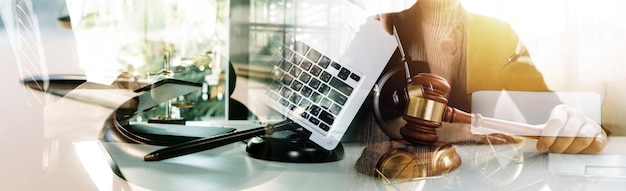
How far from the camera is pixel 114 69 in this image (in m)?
0.83

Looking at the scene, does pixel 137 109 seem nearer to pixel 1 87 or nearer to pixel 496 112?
pixel 1 87

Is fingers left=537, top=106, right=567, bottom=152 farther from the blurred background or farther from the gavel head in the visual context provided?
the gavel head

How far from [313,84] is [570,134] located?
1.69 ft

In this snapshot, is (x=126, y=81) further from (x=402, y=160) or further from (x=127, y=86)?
(x=402, y=160)

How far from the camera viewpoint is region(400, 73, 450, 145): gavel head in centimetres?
84

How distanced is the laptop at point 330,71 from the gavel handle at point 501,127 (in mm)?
219

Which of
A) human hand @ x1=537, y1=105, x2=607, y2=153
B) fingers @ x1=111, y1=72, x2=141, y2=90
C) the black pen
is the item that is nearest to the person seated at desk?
human hand @ x1=537, y1=105, x2=607, y2=153

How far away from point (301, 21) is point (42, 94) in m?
0.50

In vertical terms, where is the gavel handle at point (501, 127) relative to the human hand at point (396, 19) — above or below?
below

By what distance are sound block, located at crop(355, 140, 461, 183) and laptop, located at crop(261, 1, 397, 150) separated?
8 centimetres

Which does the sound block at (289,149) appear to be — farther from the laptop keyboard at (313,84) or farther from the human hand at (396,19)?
the human hand at (396,19)

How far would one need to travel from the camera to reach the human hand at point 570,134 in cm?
87

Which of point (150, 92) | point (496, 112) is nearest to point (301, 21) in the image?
point (150, 92)

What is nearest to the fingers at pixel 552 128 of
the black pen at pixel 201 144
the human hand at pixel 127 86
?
the black pen at pixel 201 144
